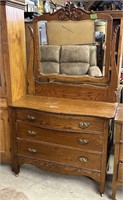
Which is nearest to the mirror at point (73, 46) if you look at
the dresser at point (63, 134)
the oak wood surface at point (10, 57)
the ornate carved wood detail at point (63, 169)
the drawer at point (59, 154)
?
the oak wood surface at point (10, 57)

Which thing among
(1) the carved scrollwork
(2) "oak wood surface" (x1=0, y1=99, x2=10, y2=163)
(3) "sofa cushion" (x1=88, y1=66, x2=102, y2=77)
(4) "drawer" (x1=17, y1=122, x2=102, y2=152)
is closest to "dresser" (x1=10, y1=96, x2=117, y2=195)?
(4) "drawer" (x1=17, y1=122, x2=102, y2=152)

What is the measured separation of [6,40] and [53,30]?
454mm

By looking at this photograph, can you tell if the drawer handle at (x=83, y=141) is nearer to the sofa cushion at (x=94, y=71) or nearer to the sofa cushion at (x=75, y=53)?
the sofa cushion at (x=94, y=71)

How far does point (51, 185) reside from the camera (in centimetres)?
199

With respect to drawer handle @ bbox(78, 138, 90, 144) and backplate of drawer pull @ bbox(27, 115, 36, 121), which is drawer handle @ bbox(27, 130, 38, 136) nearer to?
backplate of drawer pull @ bbox(27, 115, 36, 121)

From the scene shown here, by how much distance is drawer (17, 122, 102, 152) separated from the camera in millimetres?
1753

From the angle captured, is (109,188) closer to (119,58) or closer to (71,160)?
(71,160)

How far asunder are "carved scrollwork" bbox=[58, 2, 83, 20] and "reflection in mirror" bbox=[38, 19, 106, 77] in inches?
1.7

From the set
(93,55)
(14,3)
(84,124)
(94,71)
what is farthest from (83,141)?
(14,3)

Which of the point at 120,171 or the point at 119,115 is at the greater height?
the point at 119,115

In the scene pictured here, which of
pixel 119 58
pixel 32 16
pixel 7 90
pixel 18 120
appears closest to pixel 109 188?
pixel 18 120

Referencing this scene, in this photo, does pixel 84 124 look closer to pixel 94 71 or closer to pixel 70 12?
pixel 94 71

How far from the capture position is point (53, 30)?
1.99 meters

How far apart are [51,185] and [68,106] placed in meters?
0.77
